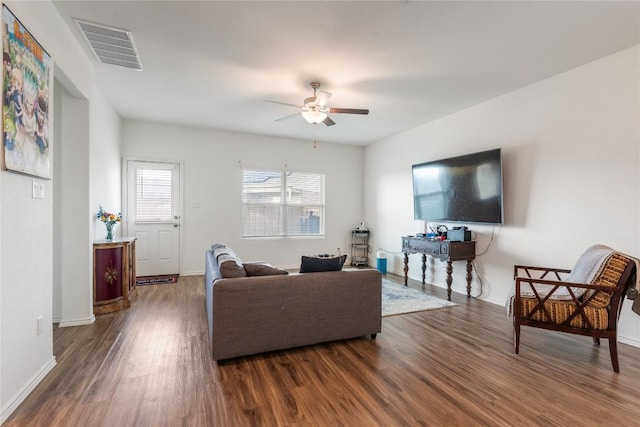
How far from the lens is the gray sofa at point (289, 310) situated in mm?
2299

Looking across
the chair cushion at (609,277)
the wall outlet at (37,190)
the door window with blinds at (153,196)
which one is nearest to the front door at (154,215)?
the door window with blinds at (153,196)

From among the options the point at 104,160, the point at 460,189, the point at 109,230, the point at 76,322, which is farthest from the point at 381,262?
the point at 104,160

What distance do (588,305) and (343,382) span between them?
1.98m

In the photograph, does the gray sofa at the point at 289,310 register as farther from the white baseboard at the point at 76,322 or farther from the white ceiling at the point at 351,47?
→ the white ceiling at the point at 351,47

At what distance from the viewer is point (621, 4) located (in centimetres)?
218

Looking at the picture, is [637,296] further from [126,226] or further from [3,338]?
[126,226]

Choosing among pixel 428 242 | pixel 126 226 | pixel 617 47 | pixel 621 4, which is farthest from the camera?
pixel 126 226

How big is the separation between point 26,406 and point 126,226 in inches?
148

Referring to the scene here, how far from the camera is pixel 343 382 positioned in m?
2.07

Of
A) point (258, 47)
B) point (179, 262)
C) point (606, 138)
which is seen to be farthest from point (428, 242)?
point (179, 262)

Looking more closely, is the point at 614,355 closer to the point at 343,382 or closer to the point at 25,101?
the point at 343,382

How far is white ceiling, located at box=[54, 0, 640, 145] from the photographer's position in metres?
2.26

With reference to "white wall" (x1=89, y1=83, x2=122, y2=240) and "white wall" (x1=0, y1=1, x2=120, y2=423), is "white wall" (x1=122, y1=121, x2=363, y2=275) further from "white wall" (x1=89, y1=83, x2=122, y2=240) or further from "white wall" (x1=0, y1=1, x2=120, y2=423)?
"white wall" (x1=0, y1=1, x2=120, y2=423)

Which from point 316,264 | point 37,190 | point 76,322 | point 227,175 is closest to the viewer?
point 37,190
